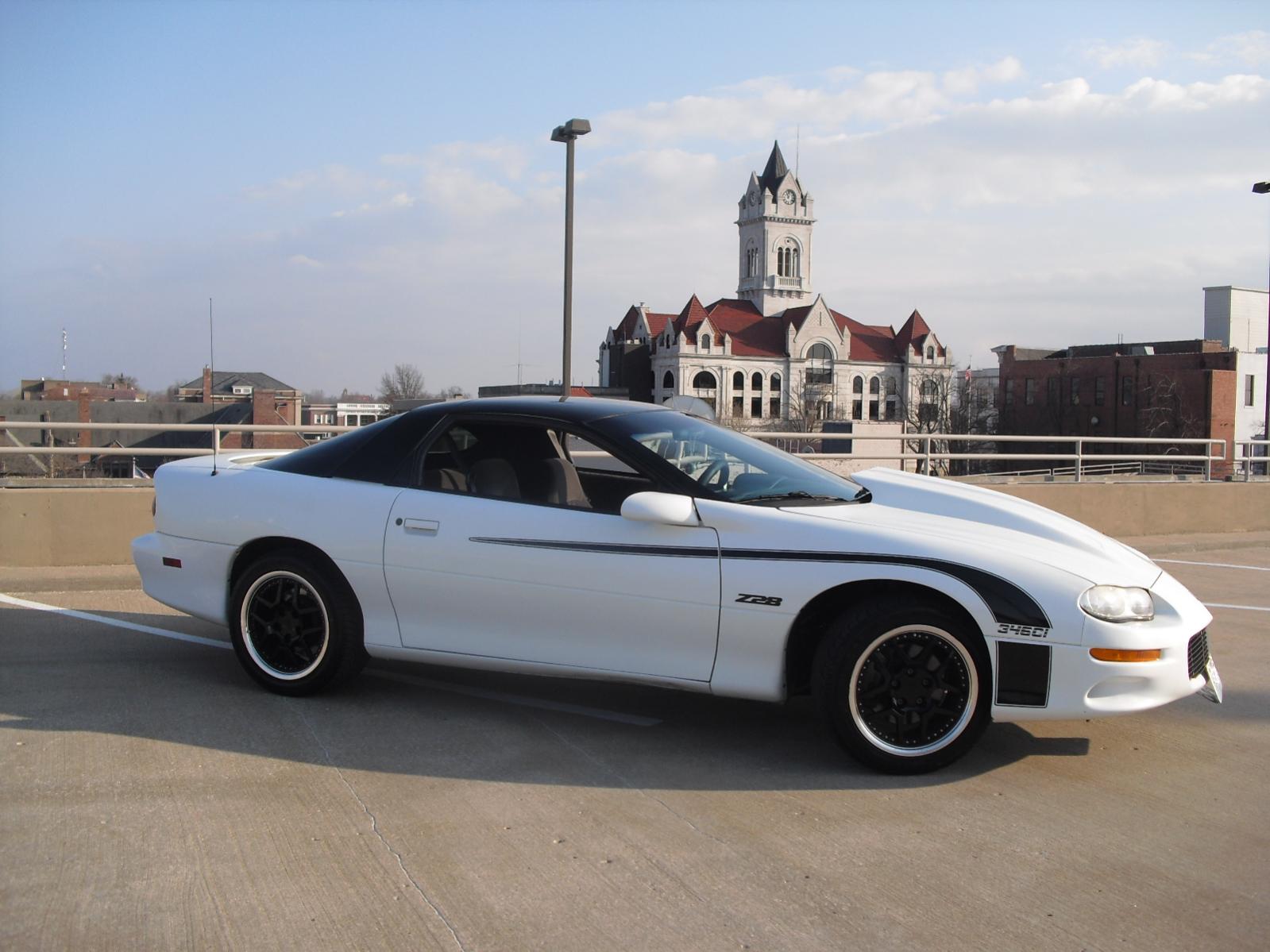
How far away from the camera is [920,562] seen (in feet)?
13.8

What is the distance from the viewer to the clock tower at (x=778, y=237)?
163000 mm

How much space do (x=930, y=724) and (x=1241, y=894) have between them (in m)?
1.21

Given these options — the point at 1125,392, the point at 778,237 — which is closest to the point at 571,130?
the point at 1125,392

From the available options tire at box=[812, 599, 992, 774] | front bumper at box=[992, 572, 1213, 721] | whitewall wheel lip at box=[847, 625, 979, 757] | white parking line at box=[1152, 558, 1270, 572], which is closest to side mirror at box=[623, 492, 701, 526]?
tire at box=[812, 599, 992, 774]

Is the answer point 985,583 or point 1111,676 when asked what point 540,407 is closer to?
point 985,583

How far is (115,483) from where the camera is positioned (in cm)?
1029

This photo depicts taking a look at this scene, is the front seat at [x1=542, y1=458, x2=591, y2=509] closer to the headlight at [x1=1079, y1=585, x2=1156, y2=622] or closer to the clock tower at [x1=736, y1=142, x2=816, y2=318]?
the headlight at [x1=1079, y1=585, x2=1156, y2=622]

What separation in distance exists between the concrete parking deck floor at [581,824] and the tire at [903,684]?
14 centimetres

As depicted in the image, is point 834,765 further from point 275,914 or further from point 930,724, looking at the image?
point 275,914

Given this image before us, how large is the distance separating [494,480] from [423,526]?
0.39 meters

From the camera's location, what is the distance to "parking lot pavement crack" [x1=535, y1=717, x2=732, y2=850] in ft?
12.2

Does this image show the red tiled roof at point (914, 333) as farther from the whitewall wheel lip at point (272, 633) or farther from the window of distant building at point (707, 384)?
the whitewall wheel lip at point (272, 633)

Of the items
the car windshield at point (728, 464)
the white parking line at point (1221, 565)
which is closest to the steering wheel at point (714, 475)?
the car windshield at point (728, 464)

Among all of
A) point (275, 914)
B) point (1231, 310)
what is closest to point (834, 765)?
point (275, 914)
